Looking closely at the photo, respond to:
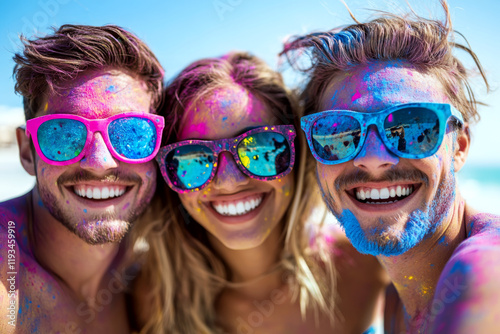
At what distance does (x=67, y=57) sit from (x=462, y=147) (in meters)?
2.64

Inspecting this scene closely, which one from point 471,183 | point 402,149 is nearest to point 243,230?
point 402,149

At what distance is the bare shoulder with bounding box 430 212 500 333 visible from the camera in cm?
141

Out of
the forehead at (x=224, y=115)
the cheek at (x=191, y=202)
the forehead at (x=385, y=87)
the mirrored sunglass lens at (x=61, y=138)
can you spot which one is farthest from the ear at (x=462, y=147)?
the mirrored sunglass lens at (x=61, y=138)

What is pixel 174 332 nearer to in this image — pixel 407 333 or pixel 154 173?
pixel 154 173

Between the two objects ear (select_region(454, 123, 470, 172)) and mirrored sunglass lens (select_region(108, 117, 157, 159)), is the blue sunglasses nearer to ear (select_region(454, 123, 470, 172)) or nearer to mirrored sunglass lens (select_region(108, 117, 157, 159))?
ear (select_region(454, 123, 470, 172))

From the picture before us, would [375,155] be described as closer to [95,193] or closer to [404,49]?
[404,49]

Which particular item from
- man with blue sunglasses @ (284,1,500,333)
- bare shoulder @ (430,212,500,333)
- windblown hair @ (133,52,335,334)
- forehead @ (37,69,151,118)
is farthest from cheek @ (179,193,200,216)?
bare shoulder @ (430,212,500,333)

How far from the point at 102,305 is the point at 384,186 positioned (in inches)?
91.3

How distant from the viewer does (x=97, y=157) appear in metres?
2.23

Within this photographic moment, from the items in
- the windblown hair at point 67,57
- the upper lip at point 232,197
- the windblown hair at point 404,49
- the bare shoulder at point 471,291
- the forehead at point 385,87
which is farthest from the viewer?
the upper lip at point 232,197

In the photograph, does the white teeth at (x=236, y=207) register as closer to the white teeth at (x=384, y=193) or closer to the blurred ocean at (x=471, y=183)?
the white teeth at (x=384, y=193)

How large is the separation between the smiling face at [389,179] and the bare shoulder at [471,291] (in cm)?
30

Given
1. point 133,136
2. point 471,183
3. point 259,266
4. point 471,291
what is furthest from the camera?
point 471,183

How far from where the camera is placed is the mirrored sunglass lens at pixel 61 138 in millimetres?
2256
